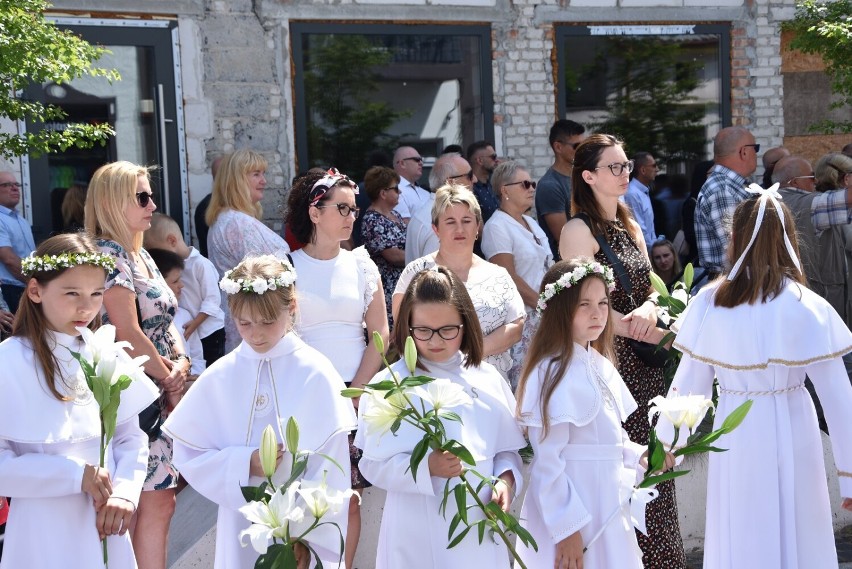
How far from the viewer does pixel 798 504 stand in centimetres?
446

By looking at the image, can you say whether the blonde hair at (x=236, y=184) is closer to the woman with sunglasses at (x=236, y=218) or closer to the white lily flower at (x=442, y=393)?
the woman with sunglasses at (x=236, y=218)

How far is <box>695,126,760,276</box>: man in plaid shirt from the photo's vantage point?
7156mm

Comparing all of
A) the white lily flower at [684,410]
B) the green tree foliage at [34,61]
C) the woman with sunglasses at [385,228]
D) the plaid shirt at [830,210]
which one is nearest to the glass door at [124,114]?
the woman with sunglasses at [385,228]

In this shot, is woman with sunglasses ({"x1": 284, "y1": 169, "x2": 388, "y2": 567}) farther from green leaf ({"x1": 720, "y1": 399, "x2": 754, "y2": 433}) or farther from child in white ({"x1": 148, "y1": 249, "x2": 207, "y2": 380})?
green leaf ({"x1": 720, "y1": 399, "x2": 754, "y2": 433})

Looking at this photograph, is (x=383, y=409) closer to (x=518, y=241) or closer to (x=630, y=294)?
(x=630, y=294)

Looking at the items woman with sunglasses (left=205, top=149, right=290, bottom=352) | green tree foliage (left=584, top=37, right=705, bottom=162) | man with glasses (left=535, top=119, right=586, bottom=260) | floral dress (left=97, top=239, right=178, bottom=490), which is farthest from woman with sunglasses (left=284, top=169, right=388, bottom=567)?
green tree foliage (left=584, top=37, right=705, bottom=162)

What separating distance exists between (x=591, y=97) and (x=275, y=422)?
715 cm

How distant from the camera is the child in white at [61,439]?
389cm

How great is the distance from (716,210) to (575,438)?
340cm

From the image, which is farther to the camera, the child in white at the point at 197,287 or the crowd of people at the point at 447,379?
the child in white at the point at 197,287

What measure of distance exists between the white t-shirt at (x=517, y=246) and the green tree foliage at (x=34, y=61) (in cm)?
234

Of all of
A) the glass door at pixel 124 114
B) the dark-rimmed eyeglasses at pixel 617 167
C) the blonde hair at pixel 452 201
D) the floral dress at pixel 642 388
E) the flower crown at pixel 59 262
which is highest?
the glass door at pixel 124 114

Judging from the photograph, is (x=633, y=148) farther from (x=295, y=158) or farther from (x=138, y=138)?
(x=138, y=138)

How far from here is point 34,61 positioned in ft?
18.8
